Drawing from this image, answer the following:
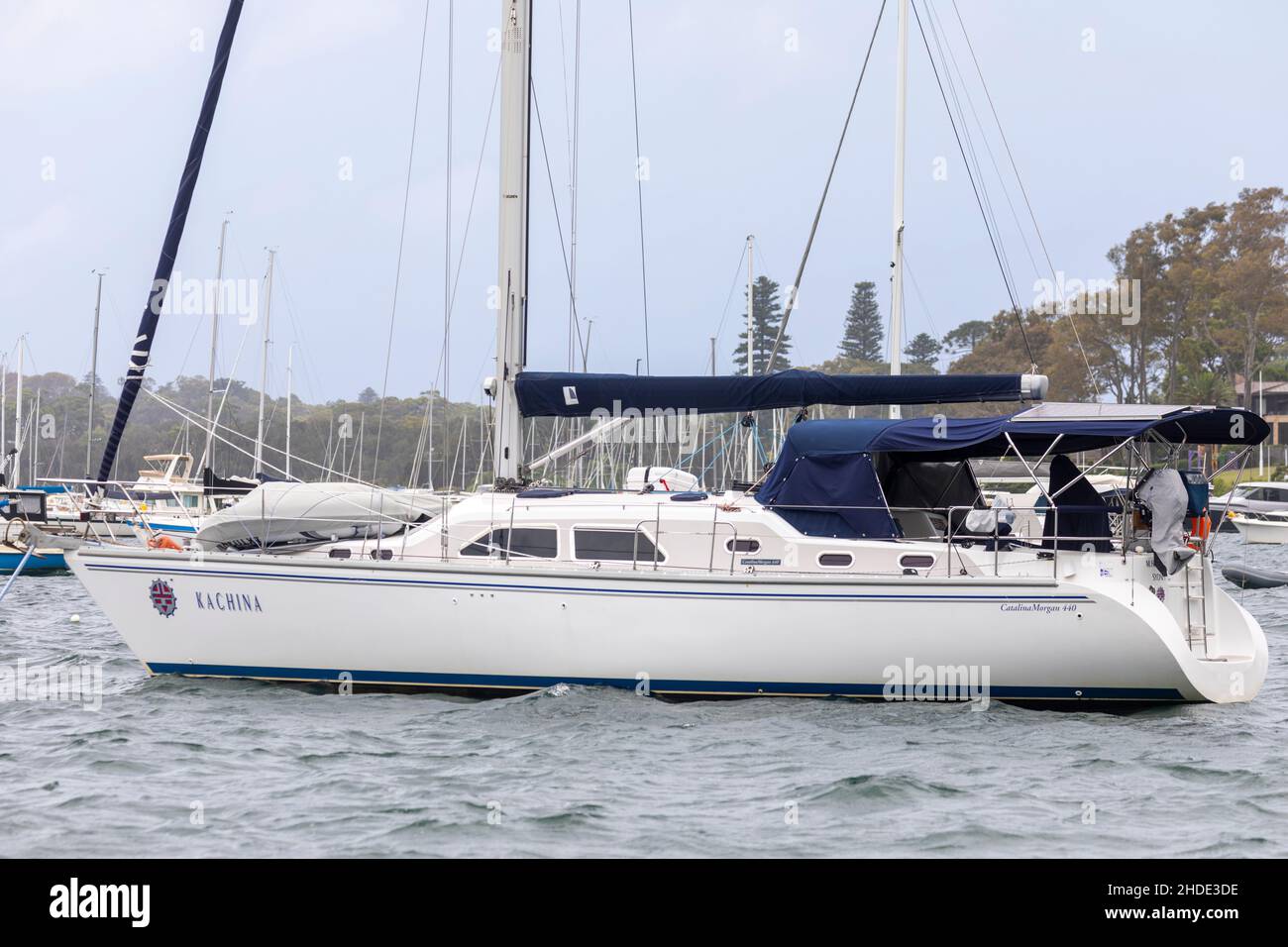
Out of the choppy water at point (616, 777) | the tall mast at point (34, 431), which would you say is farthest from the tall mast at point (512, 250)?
the tall mast at point (34, 431)

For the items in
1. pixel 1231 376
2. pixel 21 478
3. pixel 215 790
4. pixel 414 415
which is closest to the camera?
pixel 215 790

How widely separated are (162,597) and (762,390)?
6.29m

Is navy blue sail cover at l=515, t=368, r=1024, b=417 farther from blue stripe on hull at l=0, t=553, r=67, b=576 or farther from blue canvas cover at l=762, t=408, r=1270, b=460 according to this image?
blue stripe on hull at l=0, t=553, r=67, b=576

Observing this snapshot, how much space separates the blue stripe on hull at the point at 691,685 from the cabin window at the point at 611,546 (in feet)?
3.97

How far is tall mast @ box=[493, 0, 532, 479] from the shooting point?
14219 millimetres

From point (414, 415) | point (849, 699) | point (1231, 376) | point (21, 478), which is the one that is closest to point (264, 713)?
point (849, 699)

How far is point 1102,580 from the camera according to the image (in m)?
11.8

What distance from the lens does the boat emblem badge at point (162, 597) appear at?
41.0 ft

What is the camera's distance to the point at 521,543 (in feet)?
41.6

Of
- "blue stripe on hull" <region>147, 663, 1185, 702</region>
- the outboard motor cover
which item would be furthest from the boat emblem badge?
the outboard motor cover

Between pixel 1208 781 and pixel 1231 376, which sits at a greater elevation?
pixel 1231 376

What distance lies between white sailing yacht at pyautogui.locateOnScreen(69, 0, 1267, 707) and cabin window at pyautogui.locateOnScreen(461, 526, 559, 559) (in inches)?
1.3
